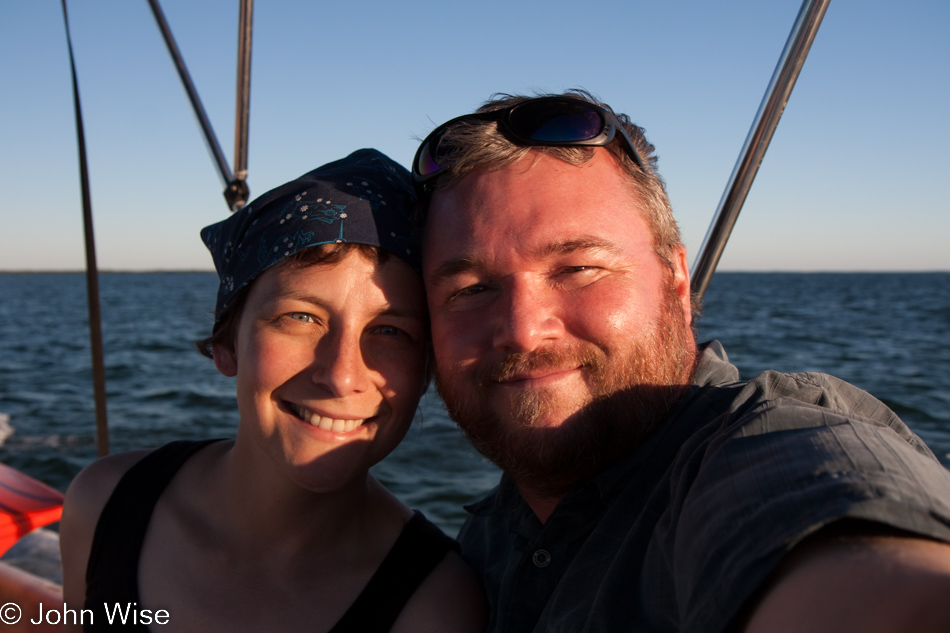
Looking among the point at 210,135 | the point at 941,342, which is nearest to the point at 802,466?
the point at 210,135

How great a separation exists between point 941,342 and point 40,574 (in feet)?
74.6

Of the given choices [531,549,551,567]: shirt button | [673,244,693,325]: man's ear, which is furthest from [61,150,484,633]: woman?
[673,244,693,325]: man's ear

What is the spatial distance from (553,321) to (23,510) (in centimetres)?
209

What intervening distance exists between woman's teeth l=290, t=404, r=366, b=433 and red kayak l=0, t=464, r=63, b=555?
117cm

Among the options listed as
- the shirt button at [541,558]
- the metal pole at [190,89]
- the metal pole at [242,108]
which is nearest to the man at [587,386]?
the shirt button at [541,558]

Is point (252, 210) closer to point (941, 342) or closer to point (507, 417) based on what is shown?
point (507, 417)

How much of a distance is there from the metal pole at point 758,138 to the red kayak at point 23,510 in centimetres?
Result: 230

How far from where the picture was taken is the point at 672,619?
40.4 inches

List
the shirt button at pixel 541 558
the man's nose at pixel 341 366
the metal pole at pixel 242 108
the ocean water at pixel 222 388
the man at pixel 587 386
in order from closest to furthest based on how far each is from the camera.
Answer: the man at pixel 587 386 < the shirt button at pixel 541 558 < the man's nose at pixel 341 366 < the metal pole at pixel 242 108 < the ocean water at pixel 222 388

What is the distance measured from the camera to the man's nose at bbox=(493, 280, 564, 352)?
1.47 meters

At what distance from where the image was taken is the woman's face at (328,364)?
5.28 feet

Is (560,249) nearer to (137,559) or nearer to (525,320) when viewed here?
(525,320)

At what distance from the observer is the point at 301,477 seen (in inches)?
65.2

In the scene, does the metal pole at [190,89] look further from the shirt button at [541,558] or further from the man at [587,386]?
the shirt button at [541,558]
